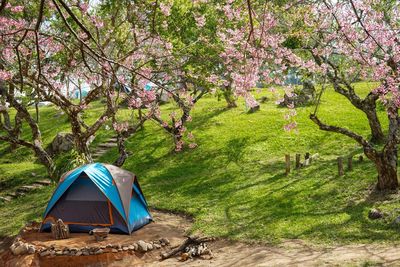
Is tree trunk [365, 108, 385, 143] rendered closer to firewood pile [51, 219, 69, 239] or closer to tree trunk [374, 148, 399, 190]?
tree trunk [374, 148, 399, 190]

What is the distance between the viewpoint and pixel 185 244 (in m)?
12.1

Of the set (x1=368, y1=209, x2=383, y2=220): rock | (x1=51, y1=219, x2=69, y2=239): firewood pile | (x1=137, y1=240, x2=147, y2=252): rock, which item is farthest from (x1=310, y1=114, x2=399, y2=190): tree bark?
(x1=51, y1=219, x2=69, y2=239): firewood pile

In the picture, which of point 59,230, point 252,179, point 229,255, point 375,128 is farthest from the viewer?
point 375,128

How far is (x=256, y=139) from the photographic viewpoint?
80.2ft

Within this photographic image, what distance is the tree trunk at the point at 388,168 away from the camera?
13.4 meters

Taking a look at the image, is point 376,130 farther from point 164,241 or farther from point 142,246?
point 142,246

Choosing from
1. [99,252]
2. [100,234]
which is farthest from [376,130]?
[99,252]

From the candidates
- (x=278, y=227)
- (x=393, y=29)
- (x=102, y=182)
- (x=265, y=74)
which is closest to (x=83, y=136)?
(x=102, y=182)

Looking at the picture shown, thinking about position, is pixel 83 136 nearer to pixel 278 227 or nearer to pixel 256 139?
pixel 278 227

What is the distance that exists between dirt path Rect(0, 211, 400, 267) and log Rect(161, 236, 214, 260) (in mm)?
188

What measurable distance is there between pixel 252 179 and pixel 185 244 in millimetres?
6704

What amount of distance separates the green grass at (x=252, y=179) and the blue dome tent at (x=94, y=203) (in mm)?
2075

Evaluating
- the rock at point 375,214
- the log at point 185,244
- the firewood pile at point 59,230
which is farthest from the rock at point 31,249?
the rock at point 375,214

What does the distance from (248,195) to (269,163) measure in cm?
462
